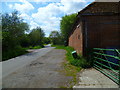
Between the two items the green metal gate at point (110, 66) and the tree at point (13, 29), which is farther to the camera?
the tree at point (13, 29)

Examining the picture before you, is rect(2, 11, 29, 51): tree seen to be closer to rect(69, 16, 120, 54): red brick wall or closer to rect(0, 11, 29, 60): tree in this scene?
rect(0, 11, 29, 60): tree

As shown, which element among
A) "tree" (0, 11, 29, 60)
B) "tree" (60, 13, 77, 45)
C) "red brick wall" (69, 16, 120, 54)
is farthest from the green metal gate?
"tree" (60, 13, 77, 45)

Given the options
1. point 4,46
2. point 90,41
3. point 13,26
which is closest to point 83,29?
point 90,41

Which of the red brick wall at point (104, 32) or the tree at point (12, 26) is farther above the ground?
the tree at point (12, 26)

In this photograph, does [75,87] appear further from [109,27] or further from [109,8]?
[109,8]

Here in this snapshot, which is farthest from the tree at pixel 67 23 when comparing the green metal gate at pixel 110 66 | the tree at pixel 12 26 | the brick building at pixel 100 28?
the green metal gate at pixel 110 66

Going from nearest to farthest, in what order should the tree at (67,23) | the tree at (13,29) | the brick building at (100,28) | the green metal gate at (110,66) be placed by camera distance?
the green metal gate at (110,66) < the brick building at (100,28) < the tree at (13,29) < the tree at (67,23)

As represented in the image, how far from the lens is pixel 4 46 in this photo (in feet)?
43.5

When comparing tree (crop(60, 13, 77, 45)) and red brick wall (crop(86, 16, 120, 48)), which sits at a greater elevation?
tree (crop(60, 13, 77, 45))

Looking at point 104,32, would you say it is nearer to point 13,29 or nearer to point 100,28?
point 100,28

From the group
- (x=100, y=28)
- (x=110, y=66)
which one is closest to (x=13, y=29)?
(x=100, y=28)

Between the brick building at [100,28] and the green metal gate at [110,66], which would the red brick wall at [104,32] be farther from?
the green metal gate at [110,66]

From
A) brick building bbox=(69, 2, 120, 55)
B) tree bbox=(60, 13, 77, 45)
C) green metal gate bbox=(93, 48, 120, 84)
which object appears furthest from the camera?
tree bbox=(60, 13, 77, 45)

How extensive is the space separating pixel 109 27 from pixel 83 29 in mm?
2039
